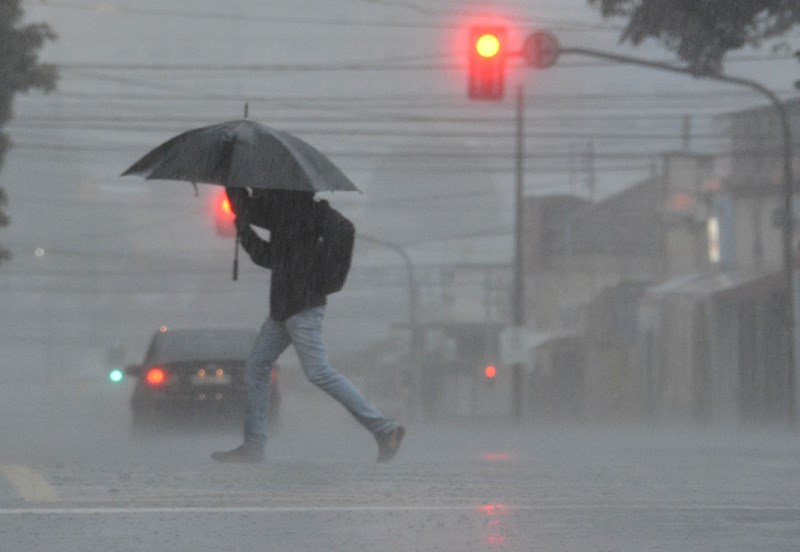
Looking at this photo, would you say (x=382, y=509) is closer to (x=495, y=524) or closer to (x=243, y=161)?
(x=495, y=524)

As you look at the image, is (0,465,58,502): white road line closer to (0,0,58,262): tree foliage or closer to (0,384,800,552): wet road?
(0,384,800,552): wet road

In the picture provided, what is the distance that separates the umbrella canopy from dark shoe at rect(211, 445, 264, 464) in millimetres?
Answer: 1276

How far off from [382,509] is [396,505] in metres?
0.13

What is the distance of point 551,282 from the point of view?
7125cm

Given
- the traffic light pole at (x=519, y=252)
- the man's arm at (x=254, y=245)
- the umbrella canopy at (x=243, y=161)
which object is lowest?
the traffic light pole at (x=519, y=252)

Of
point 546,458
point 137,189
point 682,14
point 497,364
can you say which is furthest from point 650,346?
point 137,189

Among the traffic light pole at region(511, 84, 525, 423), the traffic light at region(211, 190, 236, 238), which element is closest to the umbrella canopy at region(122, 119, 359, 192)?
the traffic light at region(211, 190, 236, 238)

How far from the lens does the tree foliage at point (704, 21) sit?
48.8 feet

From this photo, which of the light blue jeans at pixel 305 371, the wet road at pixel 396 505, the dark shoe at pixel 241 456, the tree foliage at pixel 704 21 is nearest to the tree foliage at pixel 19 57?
the tree foliage at pixel 704 21

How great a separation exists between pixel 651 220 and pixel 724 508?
216ft

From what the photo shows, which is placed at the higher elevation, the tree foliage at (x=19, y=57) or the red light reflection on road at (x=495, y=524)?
the tree foliage at (x=19, y=57)

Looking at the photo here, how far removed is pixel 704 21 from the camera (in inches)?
595

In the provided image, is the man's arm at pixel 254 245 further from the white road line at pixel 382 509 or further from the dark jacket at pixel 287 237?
the white road line at pixel 382 509

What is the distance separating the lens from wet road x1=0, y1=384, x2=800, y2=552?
5.27m
